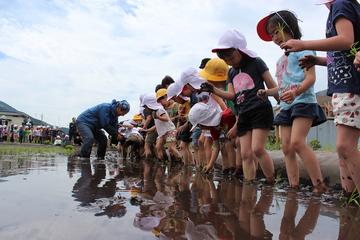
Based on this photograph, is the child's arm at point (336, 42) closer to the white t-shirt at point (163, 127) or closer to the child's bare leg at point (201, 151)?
the child's bare leg at point (201, 151)

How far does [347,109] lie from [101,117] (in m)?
6.67

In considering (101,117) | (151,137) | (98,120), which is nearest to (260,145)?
(151,137)

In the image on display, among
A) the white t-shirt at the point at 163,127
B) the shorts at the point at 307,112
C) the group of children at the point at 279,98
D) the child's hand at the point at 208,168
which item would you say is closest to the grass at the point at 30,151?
the white t-shirt at the point at 163,127

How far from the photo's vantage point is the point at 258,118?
412 centimetres

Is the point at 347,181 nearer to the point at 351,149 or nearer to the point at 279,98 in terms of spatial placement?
the point at 351,149

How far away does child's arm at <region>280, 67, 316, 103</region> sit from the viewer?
129 inches

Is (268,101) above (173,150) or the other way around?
above

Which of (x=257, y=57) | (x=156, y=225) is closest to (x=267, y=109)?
(x=257, y=57)

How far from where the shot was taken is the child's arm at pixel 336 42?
2.52 meters

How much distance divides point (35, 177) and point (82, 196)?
150cm

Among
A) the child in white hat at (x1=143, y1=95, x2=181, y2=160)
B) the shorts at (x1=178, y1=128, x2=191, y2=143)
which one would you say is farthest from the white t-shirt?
the shorts at (x1=178, y1=128, x2=191, y2=143)

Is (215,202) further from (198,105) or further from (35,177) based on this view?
(198,105)

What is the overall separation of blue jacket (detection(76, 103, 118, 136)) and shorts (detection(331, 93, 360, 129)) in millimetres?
6475

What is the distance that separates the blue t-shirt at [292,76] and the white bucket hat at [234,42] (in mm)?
441
